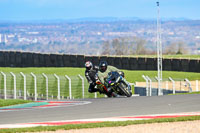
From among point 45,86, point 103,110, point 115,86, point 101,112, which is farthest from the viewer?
point 45,86

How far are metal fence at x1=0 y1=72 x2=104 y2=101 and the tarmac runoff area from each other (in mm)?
8373

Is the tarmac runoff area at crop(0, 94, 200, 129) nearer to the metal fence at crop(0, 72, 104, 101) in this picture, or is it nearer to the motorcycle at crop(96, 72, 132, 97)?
the motorcycle at crop(96, 72, 132, 97)

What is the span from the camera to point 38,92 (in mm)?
31047

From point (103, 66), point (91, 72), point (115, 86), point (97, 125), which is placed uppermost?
point (103, 66)

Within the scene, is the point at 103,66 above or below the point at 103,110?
above

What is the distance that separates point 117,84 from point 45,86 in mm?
6770

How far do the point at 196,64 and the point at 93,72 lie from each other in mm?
34713

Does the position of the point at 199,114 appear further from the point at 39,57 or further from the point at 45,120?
the point at 39,57

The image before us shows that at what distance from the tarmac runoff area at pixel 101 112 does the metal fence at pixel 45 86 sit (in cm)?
837

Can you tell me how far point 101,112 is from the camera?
16891mm

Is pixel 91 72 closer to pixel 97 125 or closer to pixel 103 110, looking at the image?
pixel 103 110

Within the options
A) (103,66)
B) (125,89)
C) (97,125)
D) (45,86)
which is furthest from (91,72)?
(97,125)

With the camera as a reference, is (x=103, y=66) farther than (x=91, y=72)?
No

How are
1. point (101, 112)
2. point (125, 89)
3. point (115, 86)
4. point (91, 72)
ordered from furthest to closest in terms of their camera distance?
point (91, 72) < point (125, 89) < point (115, 86) < point (101, 112)
